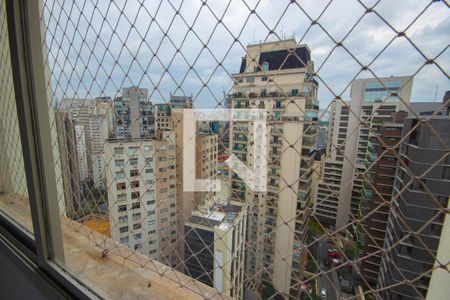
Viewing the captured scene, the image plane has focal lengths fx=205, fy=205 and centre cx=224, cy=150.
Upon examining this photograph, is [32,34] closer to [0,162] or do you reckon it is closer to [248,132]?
[248,132]

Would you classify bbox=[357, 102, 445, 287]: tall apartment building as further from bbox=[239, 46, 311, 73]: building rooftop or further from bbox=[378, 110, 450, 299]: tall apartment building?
bbox=[239, 46, 311, 73]: building rooftop

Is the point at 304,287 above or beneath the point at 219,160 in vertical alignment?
beneath

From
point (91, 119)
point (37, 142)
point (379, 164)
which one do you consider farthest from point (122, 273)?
point (379, 164)

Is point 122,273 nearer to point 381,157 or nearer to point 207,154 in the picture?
point 207,154

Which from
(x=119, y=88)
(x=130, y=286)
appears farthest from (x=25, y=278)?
(x=119, y=88)

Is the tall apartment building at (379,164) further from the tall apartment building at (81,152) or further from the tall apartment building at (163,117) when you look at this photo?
the tall apartment building at (81,152)

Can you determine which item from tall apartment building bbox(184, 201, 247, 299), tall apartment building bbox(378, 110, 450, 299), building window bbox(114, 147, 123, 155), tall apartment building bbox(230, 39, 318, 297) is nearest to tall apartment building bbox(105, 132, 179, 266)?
building window bbox(114, 147, 123, 155)

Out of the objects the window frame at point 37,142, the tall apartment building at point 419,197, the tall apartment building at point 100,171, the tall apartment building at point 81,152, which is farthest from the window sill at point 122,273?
the tall apartment building at point 419,197
